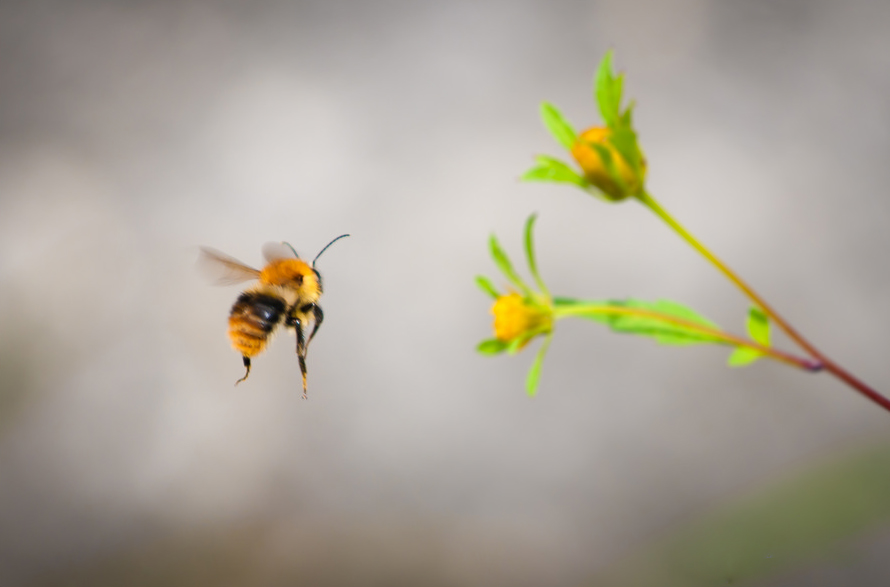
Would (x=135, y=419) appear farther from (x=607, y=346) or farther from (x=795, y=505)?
(x=795, y=505)

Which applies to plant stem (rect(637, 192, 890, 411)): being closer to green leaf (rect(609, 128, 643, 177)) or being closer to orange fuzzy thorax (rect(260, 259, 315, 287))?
green leaf (rect(609, 128, 643, 177))

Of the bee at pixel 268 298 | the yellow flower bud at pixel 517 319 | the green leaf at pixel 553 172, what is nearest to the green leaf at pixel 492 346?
the yellow flower bud at pixel 517 319

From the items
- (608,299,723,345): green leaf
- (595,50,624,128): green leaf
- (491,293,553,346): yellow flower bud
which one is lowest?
(608,299,723,345): green leaf

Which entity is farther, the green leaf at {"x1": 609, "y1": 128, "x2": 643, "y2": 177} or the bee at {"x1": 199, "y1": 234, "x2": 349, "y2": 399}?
the bee at {"x1": 199, "y1": 234, "x2": 349, "y2": 399}

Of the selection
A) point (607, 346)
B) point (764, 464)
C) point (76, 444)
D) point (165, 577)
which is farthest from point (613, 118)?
point (76, 444)

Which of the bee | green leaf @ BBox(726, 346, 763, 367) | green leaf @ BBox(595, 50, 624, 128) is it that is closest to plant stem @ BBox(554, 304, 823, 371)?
green leaf @ BBox(726, 346, 763, 367)

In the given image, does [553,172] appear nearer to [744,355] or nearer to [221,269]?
[744,355]
